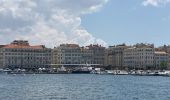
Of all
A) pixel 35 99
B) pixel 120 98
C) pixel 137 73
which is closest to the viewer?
pixel 35 99

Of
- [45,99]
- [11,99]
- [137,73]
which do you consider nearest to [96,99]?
[45,99]

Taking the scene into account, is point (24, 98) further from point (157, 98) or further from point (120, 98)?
point (157, 98)

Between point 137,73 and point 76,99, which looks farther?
point 137,73

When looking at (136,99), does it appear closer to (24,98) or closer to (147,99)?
(147,99)

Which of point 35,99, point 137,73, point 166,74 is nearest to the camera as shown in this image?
point 35,99

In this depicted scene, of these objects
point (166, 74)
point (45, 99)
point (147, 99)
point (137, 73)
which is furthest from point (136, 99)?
point (137, 73)

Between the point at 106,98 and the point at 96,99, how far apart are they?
6.50 ft

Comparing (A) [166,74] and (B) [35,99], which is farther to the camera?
(A) [166,74]

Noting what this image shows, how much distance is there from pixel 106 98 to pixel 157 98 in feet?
18.0

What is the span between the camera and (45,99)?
53.4m

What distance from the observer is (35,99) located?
174 ft

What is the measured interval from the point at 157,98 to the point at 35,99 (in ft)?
43.3

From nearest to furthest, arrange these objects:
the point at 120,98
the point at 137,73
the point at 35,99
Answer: the point at 35,99 < the point at 120,98 < the point at 137,73

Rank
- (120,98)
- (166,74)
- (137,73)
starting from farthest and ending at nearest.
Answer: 1. (137,73)
2. (166,74)
3. (120,98)
